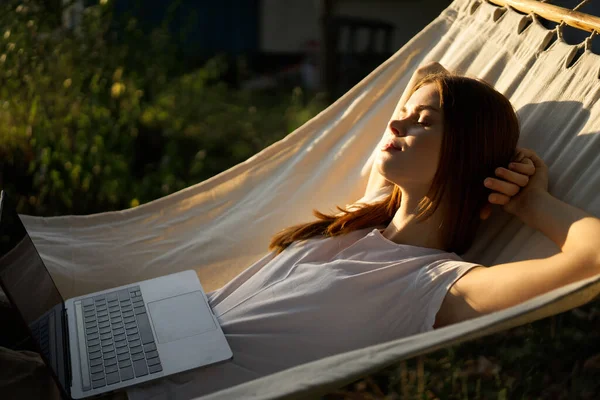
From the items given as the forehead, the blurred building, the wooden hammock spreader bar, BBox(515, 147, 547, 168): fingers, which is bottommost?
the blurred building

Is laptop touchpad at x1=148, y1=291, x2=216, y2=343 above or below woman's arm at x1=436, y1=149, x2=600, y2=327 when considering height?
below

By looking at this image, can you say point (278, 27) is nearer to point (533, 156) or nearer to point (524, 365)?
point (533, 156)

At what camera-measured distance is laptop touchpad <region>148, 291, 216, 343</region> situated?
4.84ft

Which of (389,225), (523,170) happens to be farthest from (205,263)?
(523,170)

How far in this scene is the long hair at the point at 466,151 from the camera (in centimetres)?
141

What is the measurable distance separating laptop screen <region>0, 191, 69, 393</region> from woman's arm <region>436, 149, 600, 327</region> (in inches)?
29.2

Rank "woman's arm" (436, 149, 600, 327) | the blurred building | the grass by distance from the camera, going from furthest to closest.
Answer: the blurred building
"woman's arm" (436, 149, 600, 327)
the grass

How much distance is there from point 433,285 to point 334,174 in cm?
79

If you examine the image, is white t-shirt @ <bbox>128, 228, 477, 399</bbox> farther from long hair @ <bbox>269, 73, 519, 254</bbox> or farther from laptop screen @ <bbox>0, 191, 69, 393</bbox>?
laptop screen @ <bbox>0, 191, 69, 393</bbox>

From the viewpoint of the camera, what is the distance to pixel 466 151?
1415 millimetres

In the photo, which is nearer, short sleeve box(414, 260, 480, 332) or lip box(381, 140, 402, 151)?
short sleeve box(414, 260, 480, 332)

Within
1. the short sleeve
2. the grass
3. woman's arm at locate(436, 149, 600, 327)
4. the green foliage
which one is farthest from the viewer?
the green foliage

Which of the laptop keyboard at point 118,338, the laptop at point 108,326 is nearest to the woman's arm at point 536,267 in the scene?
the laptop at point 108,326

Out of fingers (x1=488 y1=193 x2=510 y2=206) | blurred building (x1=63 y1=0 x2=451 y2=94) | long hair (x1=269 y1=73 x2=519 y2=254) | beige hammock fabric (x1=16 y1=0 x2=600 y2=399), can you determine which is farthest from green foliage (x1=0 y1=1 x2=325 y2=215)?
blurred building (x1=63 y1=0 x2=451 y2=94)
